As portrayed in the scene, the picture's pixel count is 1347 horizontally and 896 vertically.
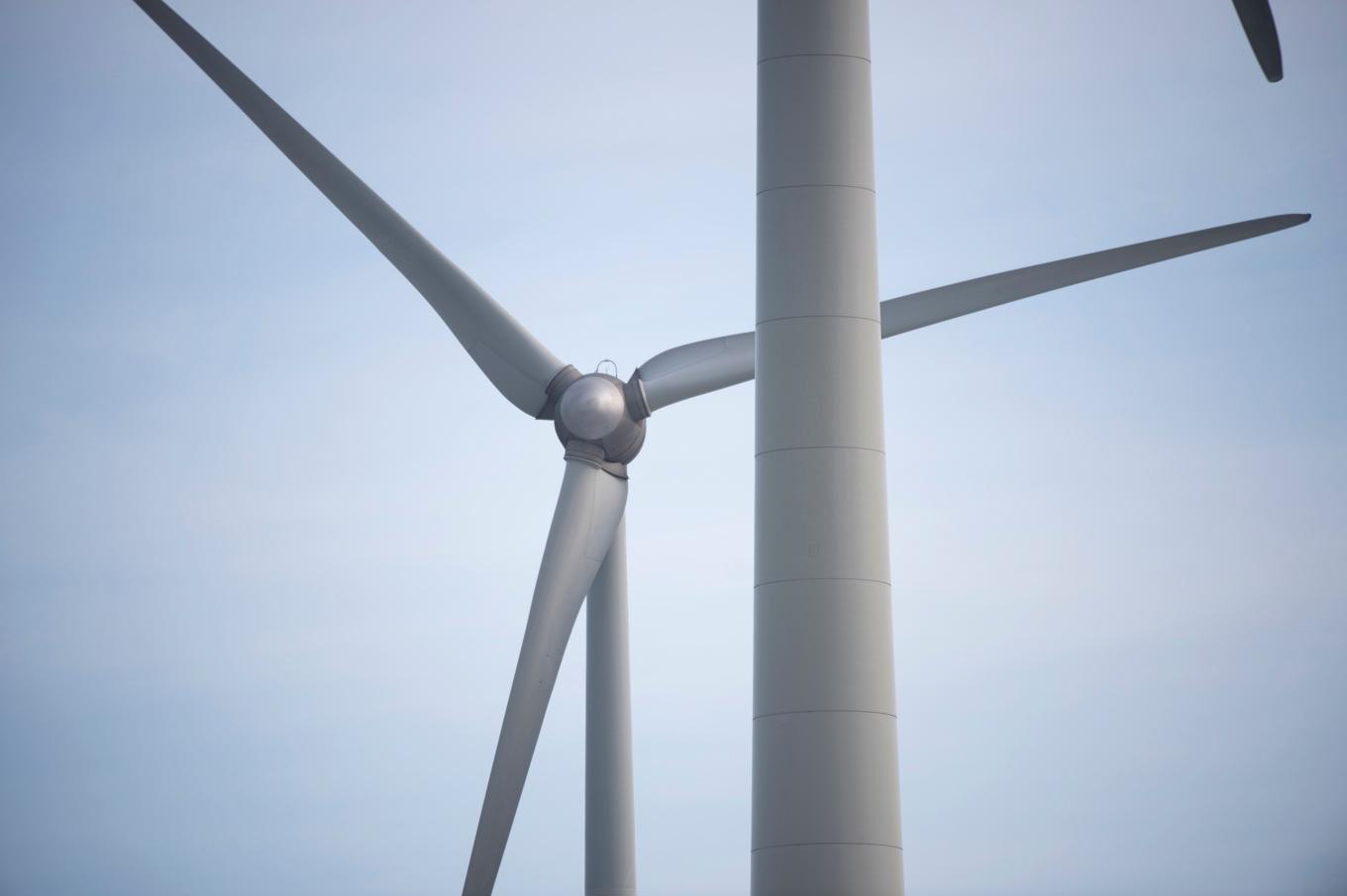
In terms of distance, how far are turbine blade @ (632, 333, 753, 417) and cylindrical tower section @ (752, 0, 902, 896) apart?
41.3 feet

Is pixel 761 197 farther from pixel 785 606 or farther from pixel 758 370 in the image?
pixel 785 606

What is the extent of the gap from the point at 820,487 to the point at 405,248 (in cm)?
1460

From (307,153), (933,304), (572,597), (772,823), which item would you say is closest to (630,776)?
(572,597)

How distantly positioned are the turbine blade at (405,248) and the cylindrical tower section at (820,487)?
12551 millimetres

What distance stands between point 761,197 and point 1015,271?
9.55m

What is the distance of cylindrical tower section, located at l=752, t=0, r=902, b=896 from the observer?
14.4 meters

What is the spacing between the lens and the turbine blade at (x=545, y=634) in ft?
80.9

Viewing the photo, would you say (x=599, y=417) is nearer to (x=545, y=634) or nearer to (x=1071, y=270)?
(x=545, y=634)

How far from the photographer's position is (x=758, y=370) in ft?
51.2

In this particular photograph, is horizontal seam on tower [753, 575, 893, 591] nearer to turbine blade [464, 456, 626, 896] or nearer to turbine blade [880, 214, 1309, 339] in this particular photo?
turbine blade [880, 214, 1309, 339]

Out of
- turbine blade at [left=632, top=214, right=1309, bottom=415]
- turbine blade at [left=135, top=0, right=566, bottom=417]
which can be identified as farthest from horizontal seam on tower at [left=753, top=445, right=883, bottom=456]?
turbine blade at [left=135, top=0, right=566, bottom=417]

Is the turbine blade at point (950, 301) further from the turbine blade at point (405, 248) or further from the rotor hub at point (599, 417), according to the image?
the turbine blade at point (405, 248)

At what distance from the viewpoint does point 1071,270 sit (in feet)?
78.9

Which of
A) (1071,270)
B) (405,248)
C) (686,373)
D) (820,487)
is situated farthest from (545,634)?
(820,487)
